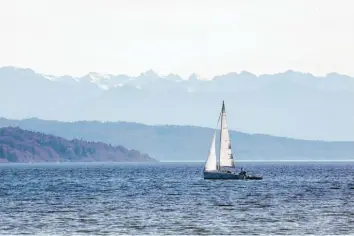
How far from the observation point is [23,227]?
276 feet

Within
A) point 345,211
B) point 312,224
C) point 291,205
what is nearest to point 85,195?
point 291,205

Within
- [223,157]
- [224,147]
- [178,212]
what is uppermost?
[224,147]

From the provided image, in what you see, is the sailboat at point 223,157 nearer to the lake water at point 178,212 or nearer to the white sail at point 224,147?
the white sail at point 224,147

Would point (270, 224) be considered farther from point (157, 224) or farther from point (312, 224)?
point (157, 224)

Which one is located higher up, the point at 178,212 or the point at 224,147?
→ the point at 224,147

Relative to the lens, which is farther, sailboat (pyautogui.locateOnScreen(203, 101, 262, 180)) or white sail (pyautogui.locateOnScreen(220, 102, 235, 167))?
sailboat (pyautogui.locateOnScreen(203, 101, 262, 180))

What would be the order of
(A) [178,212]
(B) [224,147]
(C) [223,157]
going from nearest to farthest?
(A) [178,212]
(B) [224,147]
(C) [223,157]

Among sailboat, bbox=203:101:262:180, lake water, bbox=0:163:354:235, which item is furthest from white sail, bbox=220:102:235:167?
lake water, bbox=0:163:354:235

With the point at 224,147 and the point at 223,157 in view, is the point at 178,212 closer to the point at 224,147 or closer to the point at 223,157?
the point at 224,147

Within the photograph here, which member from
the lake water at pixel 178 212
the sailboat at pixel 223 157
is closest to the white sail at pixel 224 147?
the sailboat at pixel 223 157

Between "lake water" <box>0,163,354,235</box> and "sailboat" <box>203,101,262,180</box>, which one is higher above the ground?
"sailboat" <box>203,101,262,180</box>

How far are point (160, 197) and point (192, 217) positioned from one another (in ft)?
106

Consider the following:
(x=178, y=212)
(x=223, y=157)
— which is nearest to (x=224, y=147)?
(x=223, y=157)

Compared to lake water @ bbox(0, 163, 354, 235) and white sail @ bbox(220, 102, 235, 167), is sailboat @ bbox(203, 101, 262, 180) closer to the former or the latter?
white sail @ bbox(220, 102, 235, 167)
